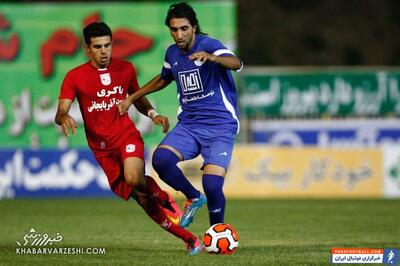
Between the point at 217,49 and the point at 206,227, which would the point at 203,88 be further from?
the point at 206,227

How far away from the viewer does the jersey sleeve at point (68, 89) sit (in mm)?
10602

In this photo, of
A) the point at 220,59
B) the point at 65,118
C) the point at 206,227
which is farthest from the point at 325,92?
the point at 65,118

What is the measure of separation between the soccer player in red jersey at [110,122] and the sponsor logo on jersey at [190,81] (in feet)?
1.14

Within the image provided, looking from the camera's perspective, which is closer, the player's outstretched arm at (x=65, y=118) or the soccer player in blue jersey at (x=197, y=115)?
the player's outstretched arm at (x=65, y=118)

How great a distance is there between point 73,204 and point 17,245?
324 inches

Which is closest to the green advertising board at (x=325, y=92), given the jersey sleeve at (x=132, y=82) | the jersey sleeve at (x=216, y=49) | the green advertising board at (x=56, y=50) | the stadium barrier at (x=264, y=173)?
the green advertising board at (x=56, y=50)

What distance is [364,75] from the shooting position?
28047mm

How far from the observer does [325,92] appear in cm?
2772

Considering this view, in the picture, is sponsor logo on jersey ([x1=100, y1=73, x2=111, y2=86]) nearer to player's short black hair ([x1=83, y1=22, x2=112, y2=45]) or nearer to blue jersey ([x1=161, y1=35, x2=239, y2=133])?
player's short black hair ([x1=83, y1=22, x2=112, y2=45])

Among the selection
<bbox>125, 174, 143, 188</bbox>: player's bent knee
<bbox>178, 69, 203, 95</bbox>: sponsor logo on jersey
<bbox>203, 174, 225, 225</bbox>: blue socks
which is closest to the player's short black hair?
<bbox>178, 69, 203, 95</bbox>: sponsor logo on jersey

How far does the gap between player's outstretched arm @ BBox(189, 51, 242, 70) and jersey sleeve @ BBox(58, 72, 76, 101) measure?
130 cm

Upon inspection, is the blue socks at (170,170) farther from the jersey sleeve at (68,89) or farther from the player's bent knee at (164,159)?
the jersey sleeve at (68,89)

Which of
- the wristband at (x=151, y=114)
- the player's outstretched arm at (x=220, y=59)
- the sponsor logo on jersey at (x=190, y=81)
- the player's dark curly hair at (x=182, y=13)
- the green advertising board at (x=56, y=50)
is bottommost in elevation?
the green advertising board at (x=56, y=50)

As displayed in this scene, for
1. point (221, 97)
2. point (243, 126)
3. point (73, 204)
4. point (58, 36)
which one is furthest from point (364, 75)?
point (221, 97)
